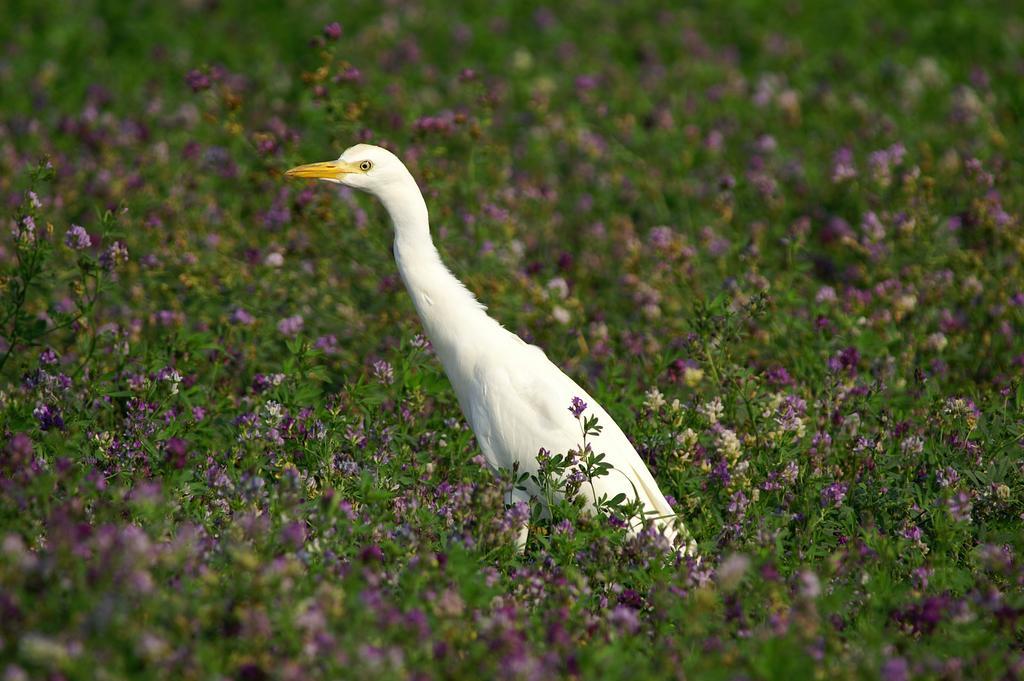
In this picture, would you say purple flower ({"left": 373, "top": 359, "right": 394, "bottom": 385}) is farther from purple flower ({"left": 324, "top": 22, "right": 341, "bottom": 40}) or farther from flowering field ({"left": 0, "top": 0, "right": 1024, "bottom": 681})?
purple flower ({"left": 324, "top": 22, "right": 341, "bottom": 40})

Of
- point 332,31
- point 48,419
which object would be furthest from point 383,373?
point 332,31

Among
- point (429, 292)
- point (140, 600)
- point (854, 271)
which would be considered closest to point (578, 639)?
point (140, 600)

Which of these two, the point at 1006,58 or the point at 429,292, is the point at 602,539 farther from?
the point at 1006,58

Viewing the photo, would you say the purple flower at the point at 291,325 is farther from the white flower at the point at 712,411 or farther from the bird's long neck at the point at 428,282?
the white flower at the point at 712,411

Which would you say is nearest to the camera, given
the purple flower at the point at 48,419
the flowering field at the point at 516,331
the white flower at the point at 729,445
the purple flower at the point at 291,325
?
the flowering field at the point at 516,331

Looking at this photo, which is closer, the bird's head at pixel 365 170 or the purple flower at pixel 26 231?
the purple flower at pixel 26 231

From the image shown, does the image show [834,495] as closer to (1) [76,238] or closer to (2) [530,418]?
(2) [530,418]

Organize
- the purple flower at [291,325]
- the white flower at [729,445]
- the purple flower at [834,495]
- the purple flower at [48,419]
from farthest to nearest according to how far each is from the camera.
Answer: the purple flower at [291,325] → the white flower at [729,445] → the purple flower at [48,419] → the purple flower at [834,495]

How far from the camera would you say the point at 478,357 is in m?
5.50

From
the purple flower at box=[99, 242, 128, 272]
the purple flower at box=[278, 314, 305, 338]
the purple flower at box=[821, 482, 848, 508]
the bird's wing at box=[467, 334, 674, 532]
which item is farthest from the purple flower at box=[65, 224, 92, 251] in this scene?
the purple flower at box=[821, 482, 848, 508]

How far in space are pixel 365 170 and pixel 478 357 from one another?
0.96m

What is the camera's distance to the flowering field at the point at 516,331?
11.7 ft

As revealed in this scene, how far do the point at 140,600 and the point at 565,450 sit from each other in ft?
7.84

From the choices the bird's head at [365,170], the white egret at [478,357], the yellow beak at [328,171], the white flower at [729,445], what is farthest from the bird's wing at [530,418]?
the yellow beak at [328,171]
